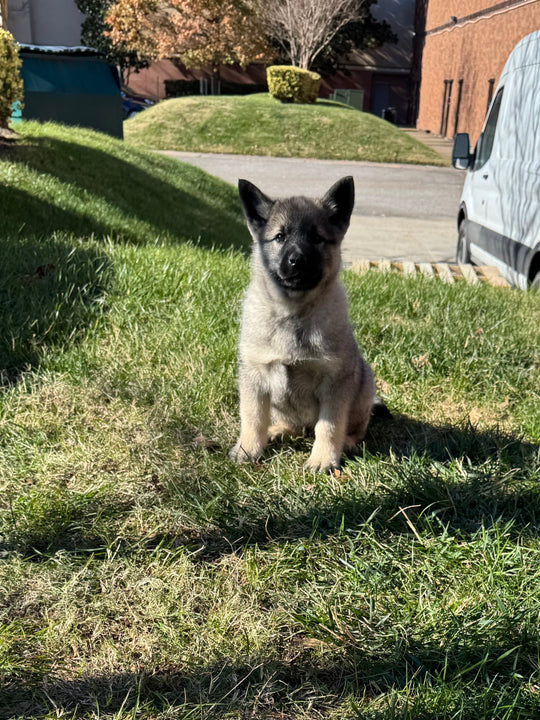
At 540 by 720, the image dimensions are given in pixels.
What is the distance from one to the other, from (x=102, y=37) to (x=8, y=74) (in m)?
33.7

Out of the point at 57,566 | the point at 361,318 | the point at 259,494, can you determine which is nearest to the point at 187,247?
the point at 361,318

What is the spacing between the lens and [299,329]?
322cm

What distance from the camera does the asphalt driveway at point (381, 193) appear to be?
1101 centimetres

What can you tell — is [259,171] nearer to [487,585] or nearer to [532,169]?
[532,169]

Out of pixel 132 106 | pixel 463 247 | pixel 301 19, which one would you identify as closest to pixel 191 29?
pixel 132 106

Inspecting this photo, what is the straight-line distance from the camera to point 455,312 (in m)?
5.43

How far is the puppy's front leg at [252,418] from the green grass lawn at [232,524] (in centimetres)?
10

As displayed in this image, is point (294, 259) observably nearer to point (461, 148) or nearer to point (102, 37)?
point (461, 148)

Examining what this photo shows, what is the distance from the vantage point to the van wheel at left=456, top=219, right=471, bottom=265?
8914 millimetres

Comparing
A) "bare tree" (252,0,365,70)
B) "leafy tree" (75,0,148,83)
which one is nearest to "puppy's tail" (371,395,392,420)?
"bare tree" (252,0,365,70)

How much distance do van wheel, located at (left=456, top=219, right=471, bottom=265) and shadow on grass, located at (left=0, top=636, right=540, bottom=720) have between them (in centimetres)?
725

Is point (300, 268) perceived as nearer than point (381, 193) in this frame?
Yes

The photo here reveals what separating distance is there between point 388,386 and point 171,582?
226 cm

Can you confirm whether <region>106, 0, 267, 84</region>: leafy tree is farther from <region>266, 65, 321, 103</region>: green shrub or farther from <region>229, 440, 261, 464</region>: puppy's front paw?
<region>229, 440, 261, 464</region>: puppy's front paw
